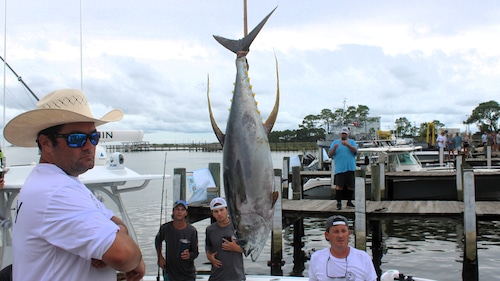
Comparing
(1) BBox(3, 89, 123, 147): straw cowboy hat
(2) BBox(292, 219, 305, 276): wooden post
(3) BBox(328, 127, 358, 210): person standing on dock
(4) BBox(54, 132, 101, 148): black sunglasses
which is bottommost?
(2) BBox(292, 219, 305, 276): wooden post

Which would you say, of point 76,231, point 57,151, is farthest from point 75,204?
point 57,151

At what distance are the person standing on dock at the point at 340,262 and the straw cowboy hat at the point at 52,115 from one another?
8.00ft

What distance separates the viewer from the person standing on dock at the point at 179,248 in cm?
531

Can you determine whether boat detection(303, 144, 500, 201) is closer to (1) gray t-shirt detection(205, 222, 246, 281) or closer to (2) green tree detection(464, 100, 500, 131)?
(1) gray t-shirt detection(205, 222, 246, 281)

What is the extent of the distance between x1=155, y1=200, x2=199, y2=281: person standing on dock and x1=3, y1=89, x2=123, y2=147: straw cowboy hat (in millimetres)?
3315

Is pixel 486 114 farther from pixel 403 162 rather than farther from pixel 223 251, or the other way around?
pixel 223 251

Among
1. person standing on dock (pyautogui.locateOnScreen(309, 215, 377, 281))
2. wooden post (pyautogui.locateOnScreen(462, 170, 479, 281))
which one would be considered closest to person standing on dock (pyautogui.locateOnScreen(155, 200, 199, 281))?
person standing on dock (pyautogui.locateOnScreen(309, 215, 377, 281))

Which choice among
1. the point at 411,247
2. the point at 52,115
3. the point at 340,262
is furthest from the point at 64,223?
the point at 411,247

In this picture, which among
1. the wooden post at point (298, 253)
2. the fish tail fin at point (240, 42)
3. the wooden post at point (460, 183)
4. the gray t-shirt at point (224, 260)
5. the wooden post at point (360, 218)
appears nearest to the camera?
the fish tail fin at point (240, 42)

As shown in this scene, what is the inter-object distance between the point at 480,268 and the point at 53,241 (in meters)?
10.9

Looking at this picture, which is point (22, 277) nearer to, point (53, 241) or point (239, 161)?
point (53, 241)

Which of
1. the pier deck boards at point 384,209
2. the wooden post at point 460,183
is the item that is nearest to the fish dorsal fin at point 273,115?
the pier deck boards at point 384,209

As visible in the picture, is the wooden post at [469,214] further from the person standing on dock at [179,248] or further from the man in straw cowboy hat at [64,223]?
the man in straw cowboy hat at [64,223]

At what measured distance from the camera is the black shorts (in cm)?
942
